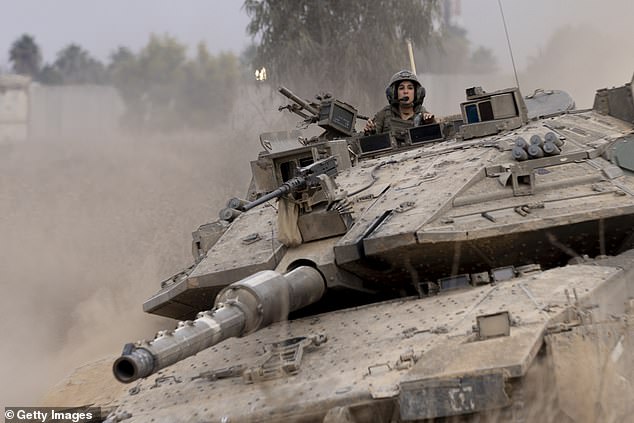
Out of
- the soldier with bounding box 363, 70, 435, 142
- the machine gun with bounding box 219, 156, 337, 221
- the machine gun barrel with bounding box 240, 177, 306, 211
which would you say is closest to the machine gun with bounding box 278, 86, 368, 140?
the soldier with bounding box 363, 70, 435, 142

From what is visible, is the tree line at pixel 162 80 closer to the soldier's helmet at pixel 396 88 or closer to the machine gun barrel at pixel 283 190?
the soldier's helmet at pixel 396 88

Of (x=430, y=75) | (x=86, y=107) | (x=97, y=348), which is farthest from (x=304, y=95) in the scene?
(x=97, y=348)

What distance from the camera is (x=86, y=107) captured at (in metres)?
24.8

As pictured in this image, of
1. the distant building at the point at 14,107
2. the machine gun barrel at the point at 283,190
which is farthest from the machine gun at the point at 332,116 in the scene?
the distant building at the point at 14,107

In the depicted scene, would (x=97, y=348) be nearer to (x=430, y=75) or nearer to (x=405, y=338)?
(x=405, y=338)

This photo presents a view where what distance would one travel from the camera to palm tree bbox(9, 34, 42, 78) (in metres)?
27.7

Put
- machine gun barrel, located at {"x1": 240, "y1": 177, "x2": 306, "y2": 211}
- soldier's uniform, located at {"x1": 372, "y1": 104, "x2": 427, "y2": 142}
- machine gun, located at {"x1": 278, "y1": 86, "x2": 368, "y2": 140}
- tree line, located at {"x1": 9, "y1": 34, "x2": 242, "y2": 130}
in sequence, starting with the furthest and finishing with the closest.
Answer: tree line, located at {"x1": 9, "y1": 34, "x2": 242, "y2": 130} < soldier's uniform, located at {"x1": 372, "y1": 104, "x2": 427, "y2": 142} < machine gun, located at {"x1": 278, "y1": 86, "x2": 368, "y2": 140} < machine gun barrel, located at {"x1": 240, "y1": 177, "x2": 306, "y2": 211}

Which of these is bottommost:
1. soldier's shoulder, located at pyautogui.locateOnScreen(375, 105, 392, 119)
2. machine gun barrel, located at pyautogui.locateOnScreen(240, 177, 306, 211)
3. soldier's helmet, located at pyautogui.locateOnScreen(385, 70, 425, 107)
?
machine gun barrel, located at pyautogui.locateOnScreen(240, 177, 306, 211)

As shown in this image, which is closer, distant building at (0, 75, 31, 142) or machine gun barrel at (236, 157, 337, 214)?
machine gun barrel at (236, 157, 337, 214)

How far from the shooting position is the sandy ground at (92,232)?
1623cm

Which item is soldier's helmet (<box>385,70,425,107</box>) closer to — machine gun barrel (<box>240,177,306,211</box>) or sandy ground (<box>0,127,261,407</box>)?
sandy ground (<box>0,127,261,407</box>)

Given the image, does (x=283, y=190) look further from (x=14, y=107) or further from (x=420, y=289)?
(x=14, y=107)

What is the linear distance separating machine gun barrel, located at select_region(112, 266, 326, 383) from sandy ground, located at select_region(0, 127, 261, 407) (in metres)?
5.91

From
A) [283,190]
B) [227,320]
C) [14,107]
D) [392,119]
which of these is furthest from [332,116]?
[14,107]
